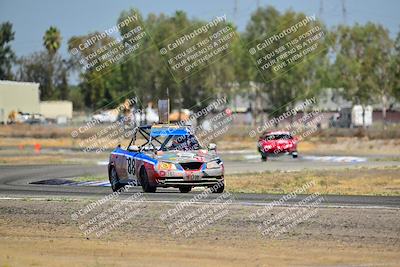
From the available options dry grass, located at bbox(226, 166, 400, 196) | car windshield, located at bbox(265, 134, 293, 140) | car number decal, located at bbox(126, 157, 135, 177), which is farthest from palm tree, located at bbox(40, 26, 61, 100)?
car number decal, located at bbox(126, 157, 135, 177)

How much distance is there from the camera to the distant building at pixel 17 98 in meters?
97.9

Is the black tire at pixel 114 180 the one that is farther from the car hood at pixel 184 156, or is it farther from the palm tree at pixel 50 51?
the palm tree at pixel 50 51

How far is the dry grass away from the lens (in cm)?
2489

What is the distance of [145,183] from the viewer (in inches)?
862

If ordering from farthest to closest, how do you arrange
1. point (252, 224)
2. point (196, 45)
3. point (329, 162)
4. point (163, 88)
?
1. point (163, 88)
2. point (196, 45)
3. point (329, 162)
4. point (252, 224)

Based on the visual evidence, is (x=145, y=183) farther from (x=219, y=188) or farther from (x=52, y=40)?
(x=52, y=40)

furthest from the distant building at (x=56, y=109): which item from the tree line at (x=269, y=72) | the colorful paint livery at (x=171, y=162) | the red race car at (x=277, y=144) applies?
the colorful paint livery at (x=171, y=162)

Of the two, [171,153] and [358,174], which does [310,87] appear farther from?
[171,153]

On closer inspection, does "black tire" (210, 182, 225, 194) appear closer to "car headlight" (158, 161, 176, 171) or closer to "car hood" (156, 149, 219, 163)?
"car hood" (156, 149, 219, 163)

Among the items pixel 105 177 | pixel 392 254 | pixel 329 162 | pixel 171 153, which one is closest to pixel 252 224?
pixel 392 254

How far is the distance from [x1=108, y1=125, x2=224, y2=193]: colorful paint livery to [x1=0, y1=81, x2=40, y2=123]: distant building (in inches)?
2959

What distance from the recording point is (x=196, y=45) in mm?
93438

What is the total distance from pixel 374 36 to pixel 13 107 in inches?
1578

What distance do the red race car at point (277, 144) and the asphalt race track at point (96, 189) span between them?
5.00m
